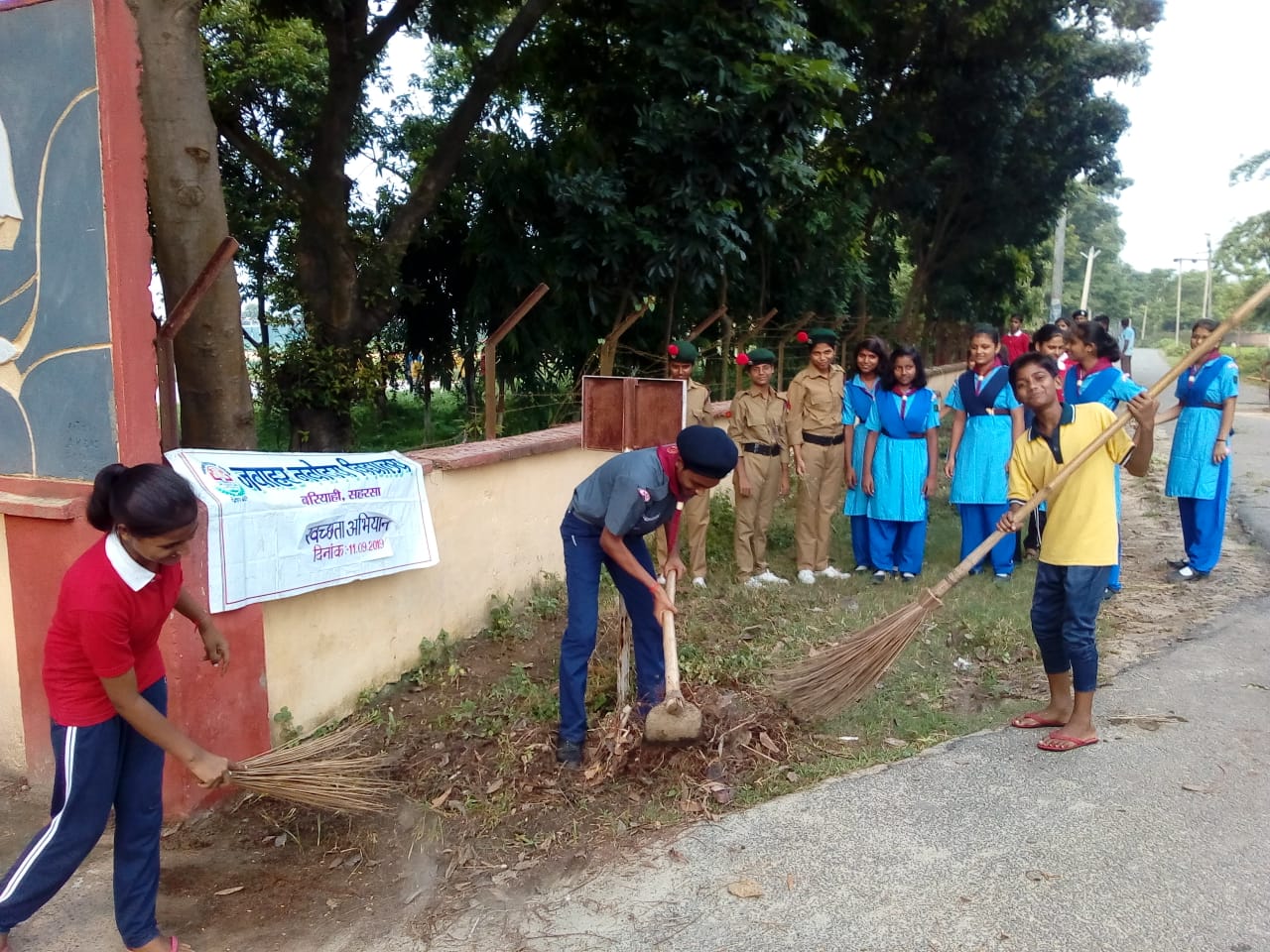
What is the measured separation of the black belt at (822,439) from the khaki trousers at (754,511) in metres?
0.28

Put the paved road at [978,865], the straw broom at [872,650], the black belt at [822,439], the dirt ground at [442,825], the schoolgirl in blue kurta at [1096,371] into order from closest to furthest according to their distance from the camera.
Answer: the paved road at [978,865], the dirt ground at [442,825], the straw broom at [872,650], the schoolgirl in blue kurta at [1096,371], the black belt at [822,439]

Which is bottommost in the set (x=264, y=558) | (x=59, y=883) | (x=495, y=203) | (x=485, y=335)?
(x=59, y=883)

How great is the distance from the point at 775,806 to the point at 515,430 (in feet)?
13.3

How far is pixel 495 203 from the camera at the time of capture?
27.6 feet

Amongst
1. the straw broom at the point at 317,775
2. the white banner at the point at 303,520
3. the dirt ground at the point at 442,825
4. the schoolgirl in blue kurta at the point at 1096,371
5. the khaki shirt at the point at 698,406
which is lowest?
the dirt ground at the point at 442,825

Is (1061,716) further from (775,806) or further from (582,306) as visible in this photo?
(582,306)

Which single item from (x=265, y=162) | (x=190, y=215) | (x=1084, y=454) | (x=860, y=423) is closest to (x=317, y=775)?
(x=190, y=215)

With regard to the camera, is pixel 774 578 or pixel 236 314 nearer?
pixel 236 314

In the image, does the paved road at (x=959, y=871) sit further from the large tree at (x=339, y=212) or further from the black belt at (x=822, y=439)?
the large tree at (x=339, y=212)

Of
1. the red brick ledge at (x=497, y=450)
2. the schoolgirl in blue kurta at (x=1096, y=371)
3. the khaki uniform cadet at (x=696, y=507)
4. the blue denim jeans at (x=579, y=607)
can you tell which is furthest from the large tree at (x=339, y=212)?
the schoolgirl in blue kurta at (x=1096, y=371)

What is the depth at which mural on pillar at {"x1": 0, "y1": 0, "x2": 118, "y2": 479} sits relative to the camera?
11.2ft

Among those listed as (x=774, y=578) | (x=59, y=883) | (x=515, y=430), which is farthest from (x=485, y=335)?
(x=59, y=883)

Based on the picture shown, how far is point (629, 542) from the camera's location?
13.2 feet

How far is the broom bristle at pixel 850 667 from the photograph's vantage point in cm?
401
